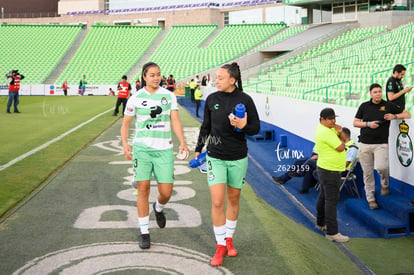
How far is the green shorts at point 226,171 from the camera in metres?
4.70

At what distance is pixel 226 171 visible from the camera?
186 inches

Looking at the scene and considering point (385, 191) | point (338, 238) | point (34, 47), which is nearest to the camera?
point (338, 238)

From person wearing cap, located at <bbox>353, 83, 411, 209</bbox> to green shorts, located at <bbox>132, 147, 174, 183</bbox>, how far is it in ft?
10.7

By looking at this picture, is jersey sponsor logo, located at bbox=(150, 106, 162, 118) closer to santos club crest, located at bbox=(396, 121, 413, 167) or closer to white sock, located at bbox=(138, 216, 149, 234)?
white sock, located at bbox=(138, 216, 149, 234)

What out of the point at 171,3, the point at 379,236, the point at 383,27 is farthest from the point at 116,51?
the point at 379,236

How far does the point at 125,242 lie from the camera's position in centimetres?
521

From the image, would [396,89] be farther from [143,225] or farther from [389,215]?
[143,225]

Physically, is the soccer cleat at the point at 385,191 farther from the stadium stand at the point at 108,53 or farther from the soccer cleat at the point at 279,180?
the stadium stand at the point at 108,53

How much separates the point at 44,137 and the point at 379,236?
10472 millimetres

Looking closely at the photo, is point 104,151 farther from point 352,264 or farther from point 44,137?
point 352,264

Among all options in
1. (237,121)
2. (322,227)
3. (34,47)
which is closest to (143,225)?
(237,121)

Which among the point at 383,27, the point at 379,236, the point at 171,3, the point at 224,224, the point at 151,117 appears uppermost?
the point at 171,3

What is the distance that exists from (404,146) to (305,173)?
2.46 metres

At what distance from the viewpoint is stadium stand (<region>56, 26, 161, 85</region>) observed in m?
50.1
